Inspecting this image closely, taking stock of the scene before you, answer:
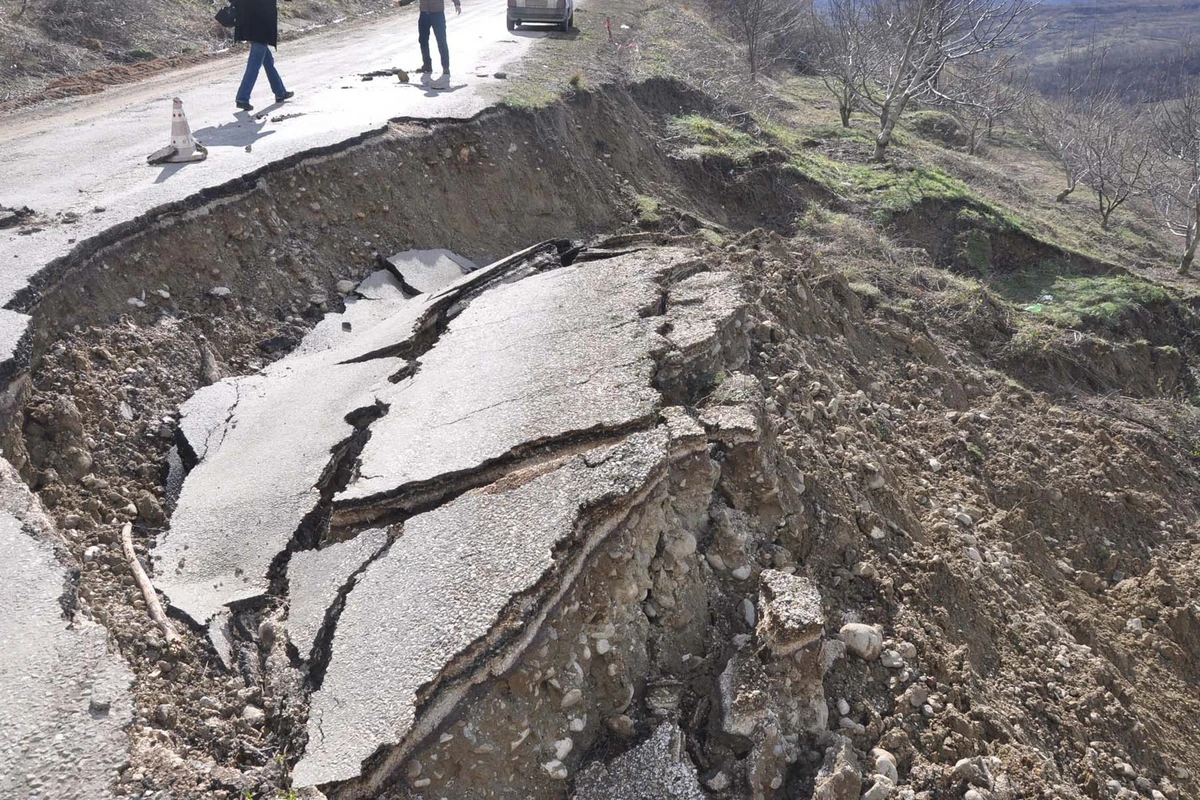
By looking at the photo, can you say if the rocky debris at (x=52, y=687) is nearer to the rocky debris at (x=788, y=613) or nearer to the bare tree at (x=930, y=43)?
the rocky debris at (x=788, y=613)

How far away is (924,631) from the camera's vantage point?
3914mm

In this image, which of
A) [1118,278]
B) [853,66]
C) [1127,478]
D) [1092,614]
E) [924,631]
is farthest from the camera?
[853,66]

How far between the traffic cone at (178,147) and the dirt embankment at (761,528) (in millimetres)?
753

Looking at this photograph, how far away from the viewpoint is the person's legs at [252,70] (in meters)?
8.84

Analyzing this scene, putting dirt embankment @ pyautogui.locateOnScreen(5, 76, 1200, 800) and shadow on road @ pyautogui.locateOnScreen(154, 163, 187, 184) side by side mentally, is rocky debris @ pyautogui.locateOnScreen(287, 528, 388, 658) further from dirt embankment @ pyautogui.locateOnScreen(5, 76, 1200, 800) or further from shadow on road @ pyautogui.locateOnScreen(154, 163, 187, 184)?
shadow on road @ pyautogui.locateOnScreen(154, 163, 187, 184)

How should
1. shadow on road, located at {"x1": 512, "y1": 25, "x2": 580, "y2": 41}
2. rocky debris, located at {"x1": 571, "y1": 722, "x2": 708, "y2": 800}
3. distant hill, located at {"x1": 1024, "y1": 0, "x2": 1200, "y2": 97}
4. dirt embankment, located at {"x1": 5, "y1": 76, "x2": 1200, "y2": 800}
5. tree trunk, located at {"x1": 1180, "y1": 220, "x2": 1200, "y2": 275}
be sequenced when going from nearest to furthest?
rocky debris, located at {"x1": 571, "y1": 722, "x2": 708, "y2": 800}, dirt embankment, located at {"x1": 5, "y1": 76, "x2": 1200, "y2": 800}, tree trunk, located at {"x1": 1180, "y1": 220, "x2": 1200, "y2": 275}, shadow on road, located at {"x1": 512, "y1": 25, "x2": 580, "y2": 41}, distant hill, located at {"x1": 1024, "y1": 0, "x2": 1200, "y2": 97}

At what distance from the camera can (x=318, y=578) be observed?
3631mm

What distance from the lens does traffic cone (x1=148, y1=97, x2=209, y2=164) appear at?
6.87 metres

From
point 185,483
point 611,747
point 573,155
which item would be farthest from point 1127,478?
point 185,483

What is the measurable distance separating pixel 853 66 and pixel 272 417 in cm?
1538

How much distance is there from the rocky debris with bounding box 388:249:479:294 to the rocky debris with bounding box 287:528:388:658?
3757 mm

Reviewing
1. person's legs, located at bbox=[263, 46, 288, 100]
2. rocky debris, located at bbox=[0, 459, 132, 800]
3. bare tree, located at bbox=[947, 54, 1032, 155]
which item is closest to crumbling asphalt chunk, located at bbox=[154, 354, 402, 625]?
rocky debris, located at bbox=[0, 459, 132, 800]

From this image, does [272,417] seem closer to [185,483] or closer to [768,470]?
[185,483]

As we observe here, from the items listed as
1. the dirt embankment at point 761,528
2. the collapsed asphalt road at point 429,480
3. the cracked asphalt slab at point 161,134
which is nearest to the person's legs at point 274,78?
the cracked asphalt slab at point 161,134
